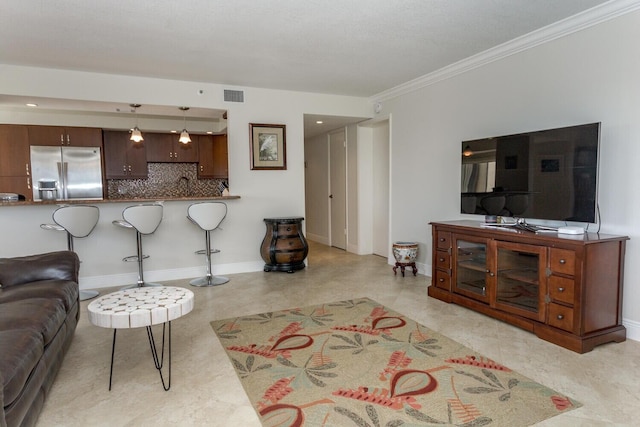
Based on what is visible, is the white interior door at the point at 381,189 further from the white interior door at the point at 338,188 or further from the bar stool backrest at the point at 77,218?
the bar stool backrest at the point at 77,218

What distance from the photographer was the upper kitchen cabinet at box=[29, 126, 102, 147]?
6.14 metres

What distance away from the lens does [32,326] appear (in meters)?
1.86

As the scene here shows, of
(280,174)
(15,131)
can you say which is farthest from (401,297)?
(15,131)

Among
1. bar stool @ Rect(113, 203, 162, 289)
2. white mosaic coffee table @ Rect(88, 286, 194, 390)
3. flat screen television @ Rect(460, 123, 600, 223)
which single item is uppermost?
flat screen television @ Rect(460, 123, 600, 223)

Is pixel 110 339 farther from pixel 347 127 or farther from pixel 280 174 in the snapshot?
pixel 347 127

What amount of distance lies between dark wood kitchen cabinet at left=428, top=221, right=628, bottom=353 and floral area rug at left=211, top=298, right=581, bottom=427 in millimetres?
657

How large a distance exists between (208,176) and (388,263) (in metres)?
3.90

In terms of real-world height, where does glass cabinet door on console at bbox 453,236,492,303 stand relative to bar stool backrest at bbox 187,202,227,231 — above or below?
below

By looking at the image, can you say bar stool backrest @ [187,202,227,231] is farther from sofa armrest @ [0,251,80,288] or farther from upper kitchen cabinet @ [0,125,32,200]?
upper kitchen cabinet @ [0,125,32,200]

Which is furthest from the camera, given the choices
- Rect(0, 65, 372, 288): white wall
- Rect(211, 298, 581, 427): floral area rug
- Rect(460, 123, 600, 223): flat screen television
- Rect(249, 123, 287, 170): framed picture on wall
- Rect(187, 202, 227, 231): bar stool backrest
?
Rect(249, 123, 287, 170): framed picture on wall

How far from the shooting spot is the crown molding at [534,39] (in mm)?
2793

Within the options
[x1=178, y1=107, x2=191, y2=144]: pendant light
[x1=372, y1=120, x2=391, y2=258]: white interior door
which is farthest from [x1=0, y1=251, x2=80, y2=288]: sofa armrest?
[x1=372, y1=120, x2=391, y2=258]: white interior door

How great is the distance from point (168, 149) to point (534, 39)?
19.5 feet

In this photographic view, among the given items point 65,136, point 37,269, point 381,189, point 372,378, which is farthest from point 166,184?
point 372,378
